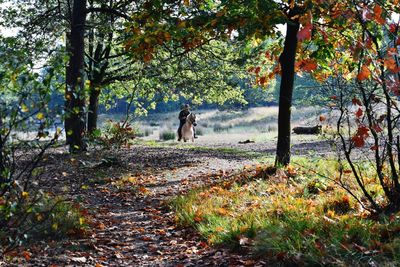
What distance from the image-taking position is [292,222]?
16.0ft

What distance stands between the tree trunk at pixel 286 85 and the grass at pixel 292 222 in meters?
1.13

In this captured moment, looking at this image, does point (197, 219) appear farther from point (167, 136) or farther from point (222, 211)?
point (167, 136)

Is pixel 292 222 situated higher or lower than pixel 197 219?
higher

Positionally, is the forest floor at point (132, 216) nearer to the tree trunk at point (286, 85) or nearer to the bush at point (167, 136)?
the tree trunk at point (286, 85)

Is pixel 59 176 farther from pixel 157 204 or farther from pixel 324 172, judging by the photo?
pixel 324 172

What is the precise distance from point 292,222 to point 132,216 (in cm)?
280

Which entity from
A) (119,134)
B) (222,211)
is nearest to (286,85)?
(222,211)

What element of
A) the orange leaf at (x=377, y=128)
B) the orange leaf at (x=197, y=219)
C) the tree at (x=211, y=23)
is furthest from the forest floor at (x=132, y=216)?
the tree at (x=211, y=23)

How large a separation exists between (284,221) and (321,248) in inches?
46.6

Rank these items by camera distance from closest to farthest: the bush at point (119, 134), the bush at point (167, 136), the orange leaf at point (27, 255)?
the orange leaf at point (27, 255) → the bush at point (119, 134) → the bush at point (167, 136)

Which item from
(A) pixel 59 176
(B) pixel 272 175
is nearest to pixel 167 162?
(A) pixel 59 176

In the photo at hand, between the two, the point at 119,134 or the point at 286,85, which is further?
the point at 119,134

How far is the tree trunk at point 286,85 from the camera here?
28.2 feet

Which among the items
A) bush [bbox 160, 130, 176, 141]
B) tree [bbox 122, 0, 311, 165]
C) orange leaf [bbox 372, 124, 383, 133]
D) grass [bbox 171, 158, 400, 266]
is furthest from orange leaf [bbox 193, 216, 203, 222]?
bush [bbox 160, 130, 176, 141]
